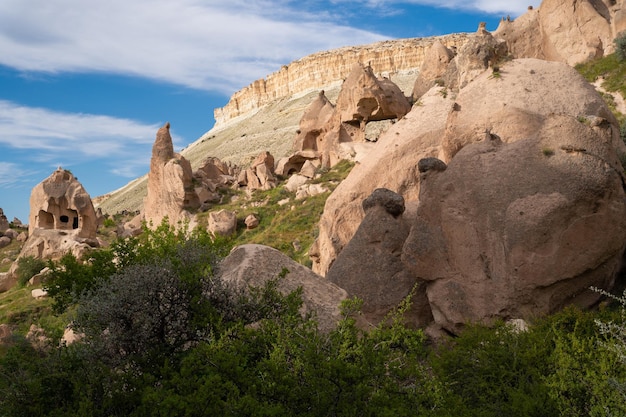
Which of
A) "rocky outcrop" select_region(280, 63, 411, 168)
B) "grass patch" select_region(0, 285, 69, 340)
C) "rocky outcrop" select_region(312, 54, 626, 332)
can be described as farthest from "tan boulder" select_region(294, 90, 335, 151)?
"rocky outcrop" select_region(312, 54, 626, 332)

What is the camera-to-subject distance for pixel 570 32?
25.6 meters

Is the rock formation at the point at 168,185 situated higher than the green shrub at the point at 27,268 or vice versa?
the rock formation at the point at 168,185

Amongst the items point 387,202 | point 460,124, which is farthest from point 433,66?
point 387,202

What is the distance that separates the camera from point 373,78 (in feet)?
93.7

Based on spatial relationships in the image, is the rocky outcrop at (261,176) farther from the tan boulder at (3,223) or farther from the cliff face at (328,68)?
the cliff face at (328,68)

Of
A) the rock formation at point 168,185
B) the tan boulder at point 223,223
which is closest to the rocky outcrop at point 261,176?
the rock formation at point 168,185

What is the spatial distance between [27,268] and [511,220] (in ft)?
85.8

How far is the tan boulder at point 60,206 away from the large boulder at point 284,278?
89.9 ft

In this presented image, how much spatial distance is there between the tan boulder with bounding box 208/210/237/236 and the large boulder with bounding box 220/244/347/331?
18954mm

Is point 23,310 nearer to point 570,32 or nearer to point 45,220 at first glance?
point 45,220

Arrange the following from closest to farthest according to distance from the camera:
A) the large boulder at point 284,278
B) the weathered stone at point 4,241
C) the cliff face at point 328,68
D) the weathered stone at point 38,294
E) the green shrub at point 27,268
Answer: the large boulder at point 284,278 → the weathered stone at point 38,294 → the green shrub at point 27,268 → the weathered stone at point 4,241 → the cliff face at point 328,68

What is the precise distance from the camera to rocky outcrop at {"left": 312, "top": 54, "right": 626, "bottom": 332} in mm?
9992

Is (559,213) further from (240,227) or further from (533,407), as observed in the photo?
(240,227)

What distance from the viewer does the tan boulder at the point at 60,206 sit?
3447 cm
